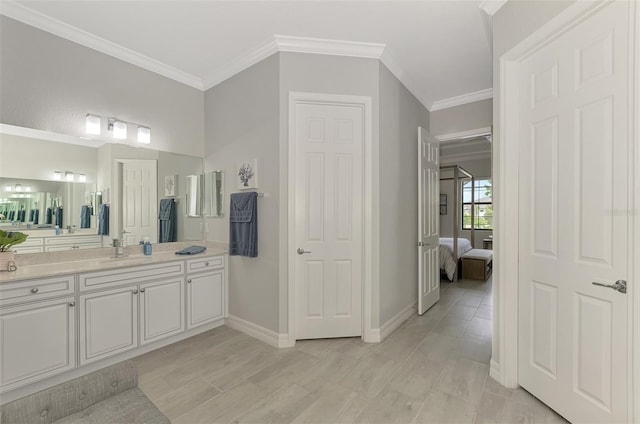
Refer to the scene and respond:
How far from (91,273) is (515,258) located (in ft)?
10.6

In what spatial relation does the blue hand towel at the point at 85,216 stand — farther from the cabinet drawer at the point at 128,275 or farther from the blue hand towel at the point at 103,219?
the cabinet drawer at the point at 128,275

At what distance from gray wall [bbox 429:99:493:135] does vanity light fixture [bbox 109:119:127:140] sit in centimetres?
388

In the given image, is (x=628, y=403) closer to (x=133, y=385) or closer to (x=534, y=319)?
(x=534, y=319)

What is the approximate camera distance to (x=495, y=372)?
213 centimetres

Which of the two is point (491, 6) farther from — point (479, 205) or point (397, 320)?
point (479, 205)

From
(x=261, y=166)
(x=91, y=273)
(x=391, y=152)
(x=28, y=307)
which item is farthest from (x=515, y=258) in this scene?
(x=28, y=307)

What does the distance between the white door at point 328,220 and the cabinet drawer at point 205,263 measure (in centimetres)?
101

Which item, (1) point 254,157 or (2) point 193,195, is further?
(2) point 193,195

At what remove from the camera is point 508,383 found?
2035 millimetres

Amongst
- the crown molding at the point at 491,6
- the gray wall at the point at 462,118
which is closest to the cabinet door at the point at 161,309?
the crown molding at the point at 491,6

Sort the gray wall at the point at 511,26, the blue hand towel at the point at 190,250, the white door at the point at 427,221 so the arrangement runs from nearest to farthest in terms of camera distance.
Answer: the gray wall at the point at 511,26
the blue hand towel at the point at 190,250
the white door at the point at 427,221

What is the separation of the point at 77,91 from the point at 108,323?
2081 mm

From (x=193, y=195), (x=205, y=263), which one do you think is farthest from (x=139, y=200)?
(x=205, y=263)

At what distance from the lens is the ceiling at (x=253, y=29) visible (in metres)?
2.22
